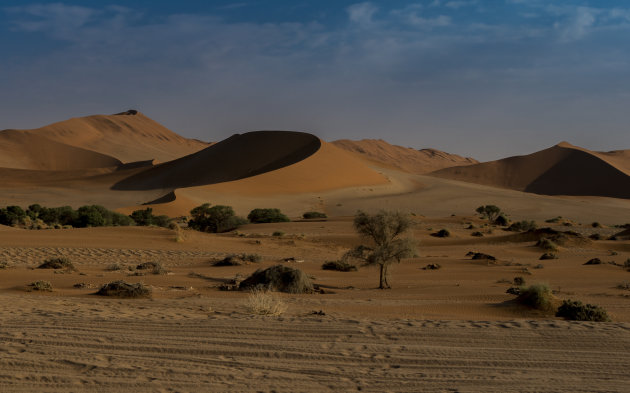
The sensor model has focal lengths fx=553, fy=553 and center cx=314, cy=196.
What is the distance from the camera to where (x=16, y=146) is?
147250mm

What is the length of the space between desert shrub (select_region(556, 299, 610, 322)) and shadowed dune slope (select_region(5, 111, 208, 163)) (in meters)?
162

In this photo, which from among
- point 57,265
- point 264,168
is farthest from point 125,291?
point 264,168

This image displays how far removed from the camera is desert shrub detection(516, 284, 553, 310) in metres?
11.1

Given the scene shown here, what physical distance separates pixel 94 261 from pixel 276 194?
161ft

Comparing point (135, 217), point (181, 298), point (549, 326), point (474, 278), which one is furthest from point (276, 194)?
point (549, 326)

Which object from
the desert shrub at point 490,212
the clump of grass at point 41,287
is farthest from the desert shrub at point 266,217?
the clump of grass at point 41,287

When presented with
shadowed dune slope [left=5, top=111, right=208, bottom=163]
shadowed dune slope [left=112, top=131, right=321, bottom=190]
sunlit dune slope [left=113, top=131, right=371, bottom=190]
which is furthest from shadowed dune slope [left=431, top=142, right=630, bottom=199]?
shadowed dune slope [left=5, top=111, right=208, bottom=163]

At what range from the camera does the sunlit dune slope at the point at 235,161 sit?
91125 mm

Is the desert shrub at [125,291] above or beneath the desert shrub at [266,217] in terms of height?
beneath

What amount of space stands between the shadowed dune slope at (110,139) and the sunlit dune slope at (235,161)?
63236mm

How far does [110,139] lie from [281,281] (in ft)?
595

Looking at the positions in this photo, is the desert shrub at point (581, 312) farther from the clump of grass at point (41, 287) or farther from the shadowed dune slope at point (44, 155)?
the shadowed dune slope at point (44, 155)

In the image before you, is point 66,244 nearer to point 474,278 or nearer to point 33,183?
point 474,278

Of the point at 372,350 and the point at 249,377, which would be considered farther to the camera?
the point at 372,350
